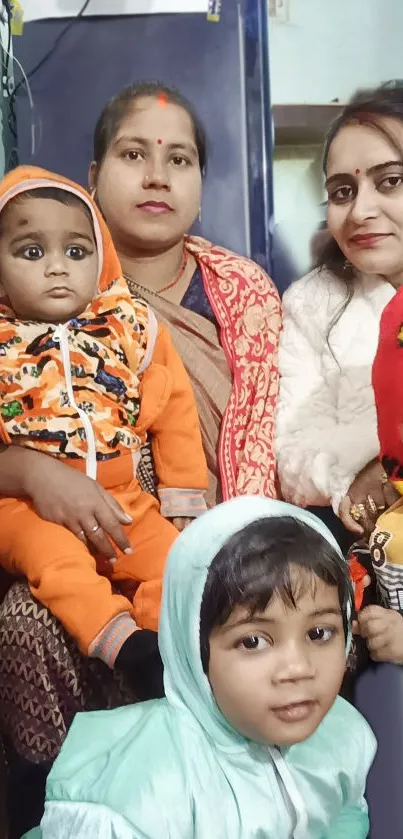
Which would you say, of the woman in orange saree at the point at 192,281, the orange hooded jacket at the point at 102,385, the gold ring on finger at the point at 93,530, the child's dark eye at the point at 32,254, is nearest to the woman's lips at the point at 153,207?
the woman in orange saree at the point at 192,281

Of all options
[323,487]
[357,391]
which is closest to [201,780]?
[323,487]

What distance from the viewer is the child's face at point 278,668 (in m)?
0.78

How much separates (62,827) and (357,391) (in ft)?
2.24

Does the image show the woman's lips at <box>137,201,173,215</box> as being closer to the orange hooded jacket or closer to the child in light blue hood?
the orange hooded jacket

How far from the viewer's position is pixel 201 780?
0.81 metres

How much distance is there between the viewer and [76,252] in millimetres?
1085

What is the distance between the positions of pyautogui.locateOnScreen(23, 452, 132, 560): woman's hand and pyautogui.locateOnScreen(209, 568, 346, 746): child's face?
27cm

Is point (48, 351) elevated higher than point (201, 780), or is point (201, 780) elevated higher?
point (48, 351)

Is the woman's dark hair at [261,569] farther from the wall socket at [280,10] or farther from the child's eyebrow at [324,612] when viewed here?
the wall socket at [280,10]

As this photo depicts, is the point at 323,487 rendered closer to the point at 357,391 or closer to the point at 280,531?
the point at 357,391

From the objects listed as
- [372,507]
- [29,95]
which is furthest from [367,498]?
[29,95]

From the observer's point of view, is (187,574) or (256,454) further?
(256,454)

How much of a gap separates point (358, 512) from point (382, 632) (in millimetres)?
199

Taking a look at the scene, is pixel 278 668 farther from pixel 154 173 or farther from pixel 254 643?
pixel 154 173
